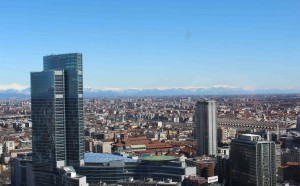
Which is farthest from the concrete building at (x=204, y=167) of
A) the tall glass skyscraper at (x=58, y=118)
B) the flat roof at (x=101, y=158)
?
the tall glass skyscraper at (x=58, y=118)

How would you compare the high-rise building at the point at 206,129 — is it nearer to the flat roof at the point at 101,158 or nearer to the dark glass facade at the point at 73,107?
the flat roof at the point at 101,158

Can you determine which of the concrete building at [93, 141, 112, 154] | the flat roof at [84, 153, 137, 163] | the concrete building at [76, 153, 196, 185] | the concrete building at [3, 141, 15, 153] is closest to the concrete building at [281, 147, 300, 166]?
the concrete building at [76, 153, 196, 185]

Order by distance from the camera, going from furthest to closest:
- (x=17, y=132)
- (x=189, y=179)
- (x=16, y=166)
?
(x=17, y=132) → (x=16, y=166) → (x=189, y=179)

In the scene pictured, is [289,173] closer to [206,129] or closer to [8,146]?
[206,129]

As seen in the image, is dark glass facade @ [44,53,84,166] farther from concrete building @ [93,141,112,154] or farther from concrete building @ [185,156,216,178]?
concrete building @ [93,141,112,154]

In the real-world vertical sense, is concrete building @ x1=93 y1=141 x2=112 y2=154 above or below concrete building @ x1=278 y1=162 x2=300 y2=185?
above

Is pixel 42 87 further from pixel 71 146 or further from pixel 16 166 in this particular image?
pixel 16 166

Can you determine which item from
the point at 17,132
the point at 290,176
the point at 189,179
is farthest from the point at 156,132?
the point at 189,179
